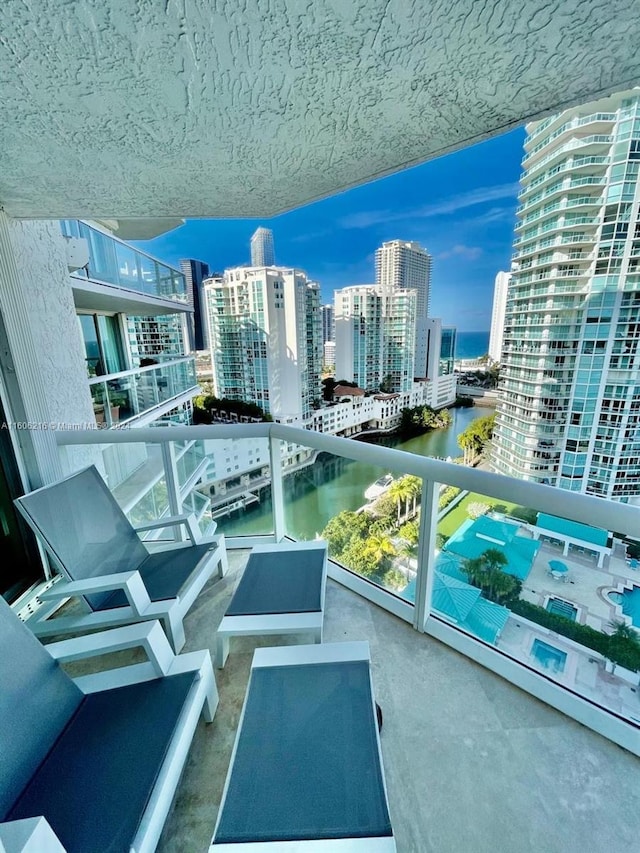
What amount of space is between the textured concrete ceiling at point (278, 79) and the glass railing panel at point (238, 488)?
185 cm

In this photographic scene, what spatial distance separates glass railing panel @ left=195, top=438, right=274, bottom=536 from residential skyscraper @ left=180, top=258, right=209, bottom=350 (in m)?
10.3

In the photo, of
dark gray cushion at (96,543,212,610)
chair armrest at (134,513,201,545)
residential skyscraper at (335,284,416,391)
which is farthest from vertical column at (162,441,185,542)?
residential skyscraper at (335,284,416,391)

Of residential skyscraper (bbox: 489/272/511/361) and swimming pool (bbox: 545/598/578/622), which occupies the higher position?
residential skyscraper (bbox: 489/272/511/361)

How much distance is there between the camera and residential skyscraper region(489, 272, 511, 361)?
8.45m

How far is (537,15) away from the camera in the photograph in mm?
850

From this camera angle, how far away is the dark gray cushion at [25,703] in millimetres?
1074

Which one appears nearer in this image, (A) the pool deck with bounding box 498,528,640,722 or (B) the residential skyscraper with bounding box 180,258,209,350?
(A) the pool deck with bounding box 498,528,640,722

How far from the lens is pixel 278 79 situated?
1014mm

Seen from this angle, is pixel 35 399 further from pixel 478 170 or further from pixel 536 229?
pixel 478 170

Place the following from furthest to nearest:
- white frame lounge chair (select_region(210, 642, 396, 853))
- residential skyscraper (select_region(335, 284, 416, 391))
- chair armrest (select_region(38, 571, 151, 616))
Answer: residential skyscraper (select_region(335, 284, 416, 391)) < chair armrest (select_region(38, 571, 151, 616)) < white frame lounge chair (select_region(210, 642, 396, 853))

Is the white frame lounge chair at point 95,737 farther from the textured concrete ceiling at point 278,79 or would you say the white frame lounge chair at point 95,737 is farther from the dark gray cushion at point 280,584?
the textured concrete ceiling at point 278,79

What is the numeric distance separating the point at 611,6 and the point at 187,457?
2936 millimetres

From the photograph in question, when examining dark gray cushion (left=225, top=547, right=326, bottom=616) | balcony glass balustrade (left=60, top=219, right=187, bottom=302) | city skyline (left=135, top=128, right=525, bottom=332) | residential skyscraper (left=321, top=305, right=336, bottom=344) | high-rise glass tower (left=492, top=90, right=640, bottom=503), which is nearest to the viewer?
dark gray cushion (left=225, top=547, right=326, bottom=616)

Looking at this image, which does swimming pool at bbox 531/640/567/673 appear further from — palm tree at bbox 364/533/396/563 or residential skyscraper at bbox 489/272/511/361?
residential skyscraper at bbox 489/272/511/361
